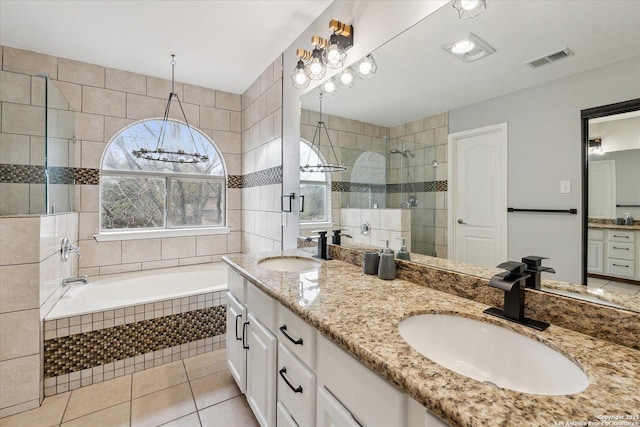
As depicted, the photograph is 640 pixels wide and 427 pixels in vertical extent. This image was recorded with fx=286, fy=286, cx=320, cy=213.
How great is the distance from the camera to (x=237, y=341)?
1752 mm

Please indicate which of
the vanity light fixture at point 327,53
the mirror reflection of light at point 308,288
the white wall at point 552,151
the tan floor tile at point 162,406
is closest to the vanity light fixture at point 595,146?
the white wall at point 552,151

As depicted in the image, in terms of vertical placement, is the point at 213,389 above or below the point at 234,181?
below

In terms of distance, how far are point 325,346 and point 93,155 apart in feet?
10.3

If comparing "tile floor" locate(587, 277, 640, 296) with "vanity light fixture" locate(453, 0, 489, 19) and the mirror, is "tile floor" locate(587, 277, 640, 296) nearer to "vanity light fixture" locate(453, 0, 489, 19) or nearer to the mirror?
the mirror

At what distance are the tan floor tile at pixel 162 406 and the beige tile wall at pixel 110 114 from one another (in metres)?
1.57

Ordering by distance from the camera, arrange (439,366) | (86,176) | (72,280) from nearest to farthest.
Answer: (439,366), (72,280), (86,176)

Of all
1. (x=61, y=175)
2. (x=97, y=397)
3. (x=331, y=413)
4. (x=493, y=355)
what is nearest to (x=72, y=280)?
(x=61, y=175)

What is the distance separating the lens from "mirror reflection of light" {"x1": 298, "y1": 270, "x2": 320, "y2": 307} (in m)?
1.10

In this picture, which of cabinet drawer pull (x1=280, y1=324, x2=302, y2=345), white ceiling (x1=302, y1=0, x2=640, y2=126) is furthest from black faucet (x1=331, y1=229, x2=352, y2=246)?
cabinet drawer pull (x1=280, y1=324, x2=302, y2=345)

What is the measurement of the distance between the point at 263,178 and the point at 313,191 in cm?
102

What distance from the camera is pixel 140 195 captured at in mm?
3156

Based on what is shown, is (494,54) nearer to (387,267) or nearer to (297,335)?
(387,267)

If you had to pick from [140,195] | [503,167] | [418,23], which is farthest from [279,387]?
[140,195]

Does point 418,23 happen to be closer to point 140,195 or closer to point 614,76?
point 614,76
